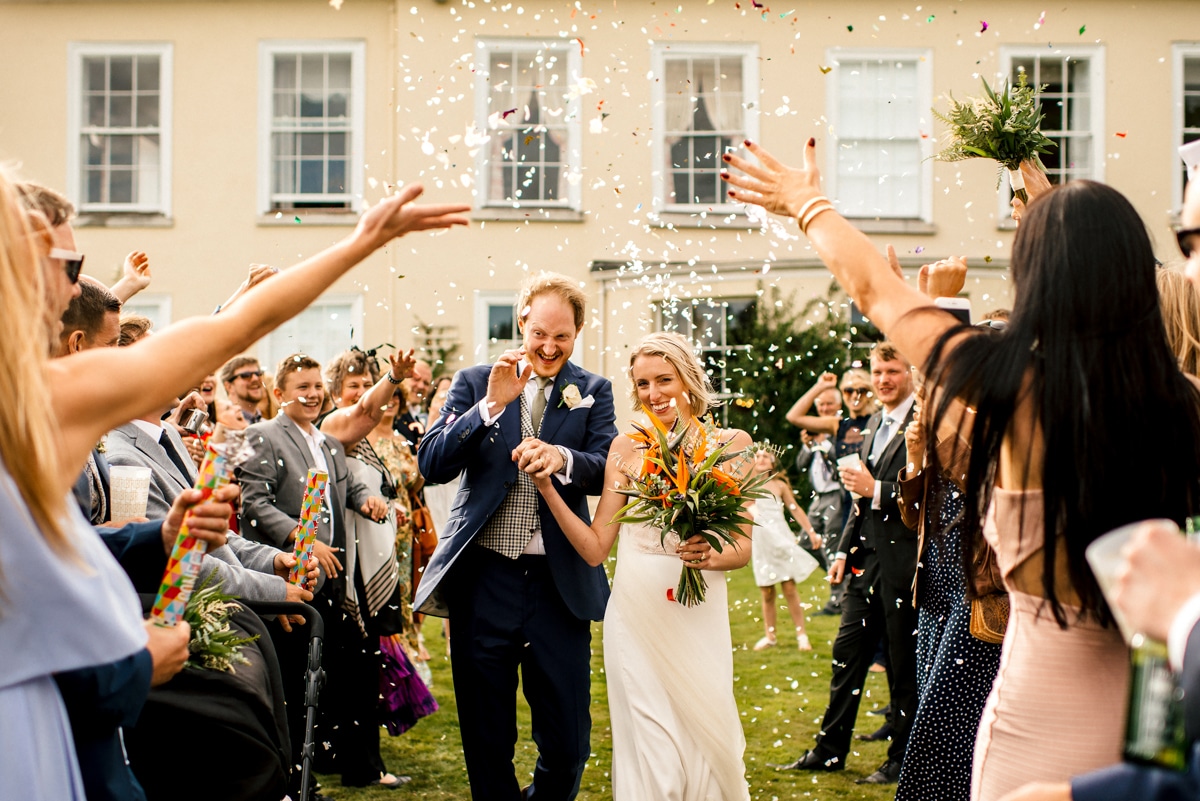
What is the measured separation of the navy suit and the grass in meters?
1.12

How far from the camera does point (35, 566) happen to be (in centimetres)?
196

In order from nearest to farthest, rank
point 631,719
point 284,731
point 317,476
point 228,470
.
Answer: point 228,470 < point 284,731 < point 317,476 < point 631,719

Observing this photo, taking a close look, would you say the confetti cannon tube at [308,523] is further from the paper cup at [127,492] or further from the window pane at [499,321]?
the window pane at [499,321]

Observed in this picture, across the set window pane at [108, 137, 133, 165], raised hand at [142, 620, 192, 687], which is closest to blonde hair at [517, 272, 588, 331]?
raised hand at [142, 620, 192, 687]

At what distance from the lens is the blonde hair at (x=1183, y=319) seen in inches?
131

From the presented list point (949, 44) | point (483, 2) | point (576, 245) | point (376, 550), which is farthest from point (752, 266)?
point (376, 550)

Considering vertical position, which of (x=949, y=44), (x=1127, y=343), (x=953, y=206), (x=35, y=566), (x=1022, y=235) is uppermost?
(x=949, y=44)

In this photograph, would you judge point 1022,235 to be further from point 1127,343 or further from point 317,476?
point 317,476

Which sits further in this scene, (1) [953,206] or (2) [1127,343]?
(1) [953,206]

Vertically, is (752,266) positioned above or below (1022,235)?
above

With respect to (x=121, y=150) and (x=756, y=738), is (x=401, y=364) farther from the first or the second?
(x=121, y=150)

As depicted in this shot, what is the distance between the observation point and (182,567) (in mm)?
2527

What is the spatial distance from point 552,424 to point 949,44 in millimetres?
13456

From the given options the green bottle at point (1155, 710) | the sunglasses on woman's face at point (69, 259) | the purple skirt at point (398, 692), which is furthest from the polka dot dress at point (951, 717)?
the purple skirt at point (398, 692)
